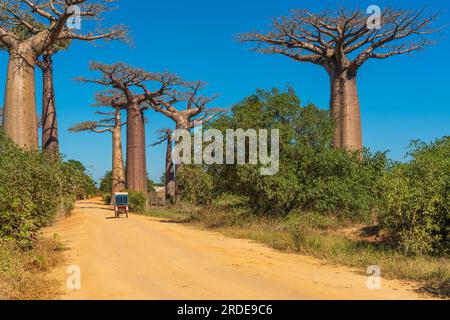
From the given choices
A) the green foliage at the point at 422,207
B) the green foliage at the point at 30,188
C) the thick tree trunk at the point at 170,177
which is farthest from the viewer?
the thick tree trunk at the point at 170,177

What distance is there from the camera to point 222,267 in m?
7.03

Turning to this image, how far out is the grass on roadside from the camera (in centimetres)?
643

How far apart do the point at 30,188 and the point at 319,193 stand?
7.37m

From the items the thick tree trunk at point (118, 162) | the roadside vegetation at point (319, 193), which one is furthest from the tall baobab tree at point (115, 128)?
the roadside vegetation at point (319, 193)

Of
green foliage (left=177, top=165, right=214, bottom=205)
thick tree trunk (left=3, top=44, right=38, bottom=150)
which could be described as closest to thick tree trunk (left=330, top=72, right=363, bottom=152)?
green foliage (left=177, top=165, right=214, bottom=205)

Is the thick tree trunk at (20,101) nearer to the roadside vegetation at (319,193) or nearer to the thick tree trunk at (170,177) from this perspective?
the roadside vegetation at (319,193)

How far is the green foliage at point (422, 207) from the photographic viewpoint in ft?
26.2

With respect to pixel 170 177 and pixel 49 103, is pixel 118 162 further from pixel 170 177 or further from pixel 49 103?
pixel 49 103

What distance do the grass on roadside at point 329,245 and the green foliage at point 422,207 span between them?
37cm

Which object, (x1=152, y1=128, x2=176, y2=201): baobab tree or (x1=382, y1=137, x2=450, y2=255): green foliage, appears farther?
(x1=152, y1=128, x2=176, y2=201): baobab tree

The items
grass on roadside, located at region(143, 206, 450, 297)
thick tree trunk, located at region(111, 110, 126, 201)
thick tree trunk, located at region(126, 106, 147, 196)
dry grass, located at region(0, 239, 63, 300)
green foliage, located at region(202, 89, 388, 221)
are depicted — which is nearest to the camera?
dry grass, located at region(0, 239, 63, 300)

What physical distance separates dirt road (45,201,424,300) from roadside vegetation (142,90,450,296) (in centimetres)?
128

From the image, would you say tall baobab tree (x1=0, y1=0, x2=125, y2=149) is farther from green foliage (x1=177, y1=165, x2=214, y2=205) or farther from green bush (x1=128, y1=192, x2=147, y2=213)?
green bush (x1=128, y1=192, x2=147, y2=213)

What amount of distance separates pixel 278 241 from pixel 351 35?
9704 millimetres
